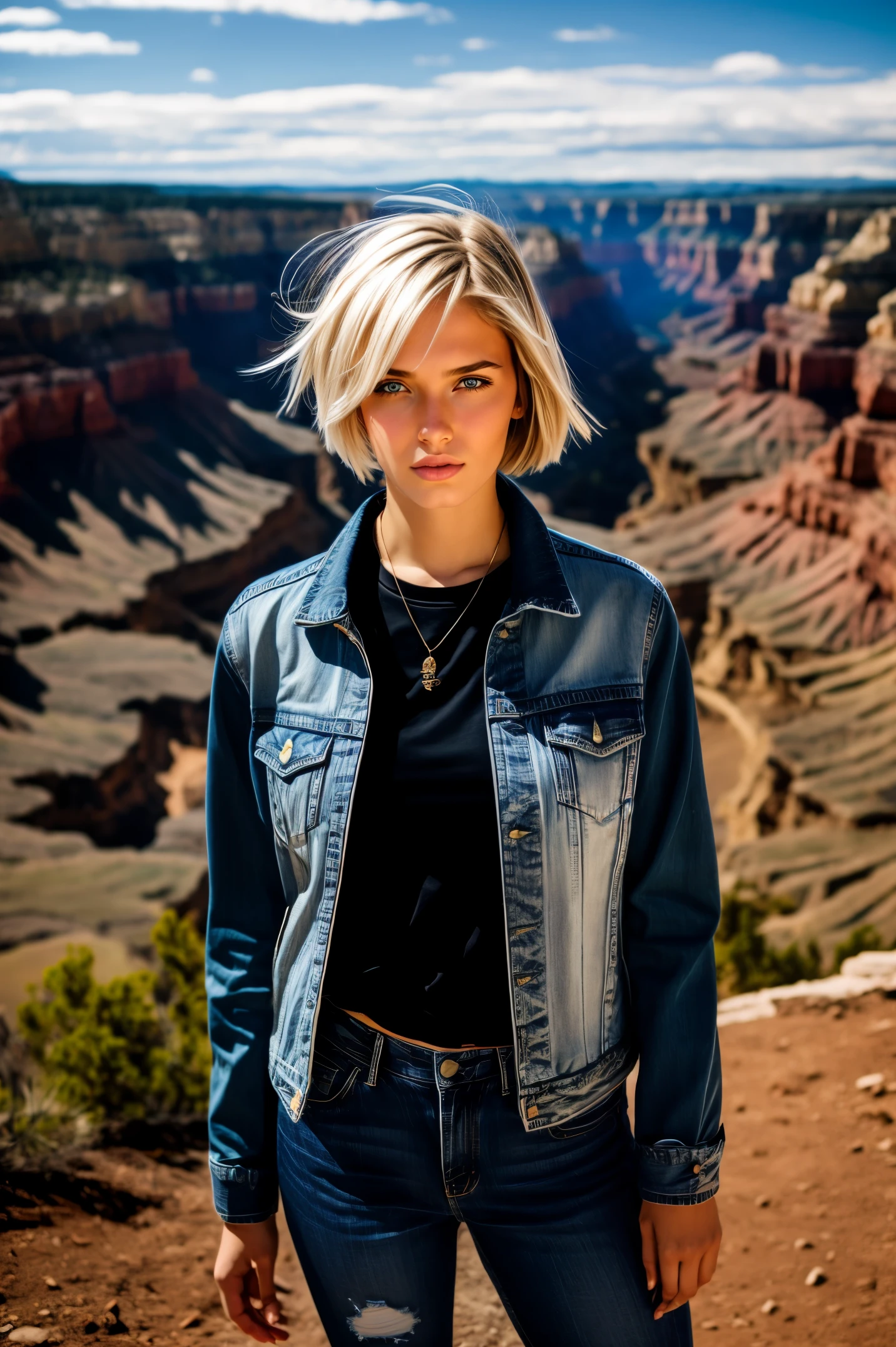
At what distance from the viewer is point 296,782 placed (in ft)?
7.87

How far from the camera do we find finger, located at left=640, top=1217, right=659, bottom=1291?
2.26 m

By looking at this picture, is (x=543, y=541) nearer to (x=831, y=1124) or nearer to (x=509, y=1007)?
(x=509, y=1007)

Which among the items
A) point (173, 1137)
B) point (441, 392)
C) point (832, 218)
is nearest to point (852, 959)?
point (173, 1137)

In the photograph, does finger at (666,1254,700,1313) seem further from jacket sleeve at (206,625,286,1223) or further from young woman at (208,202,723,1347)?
jacket sleeve at (206,625,286,1223)

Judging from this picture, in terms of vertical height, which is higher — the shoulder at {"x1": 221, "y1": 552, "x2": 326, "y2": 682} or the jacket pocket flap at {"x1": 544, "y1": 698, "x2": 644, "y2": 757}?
the shoulder at {"x1": 221, "y1": 552, "x2": 326, "y2": 682}

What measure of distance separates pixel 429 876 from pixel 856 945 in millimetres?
12381

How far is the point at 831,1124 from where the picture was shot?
5.41 m

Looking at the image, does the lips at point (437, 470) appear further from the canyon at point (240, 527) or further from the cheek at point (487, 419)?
the canyon at point (240, 527)

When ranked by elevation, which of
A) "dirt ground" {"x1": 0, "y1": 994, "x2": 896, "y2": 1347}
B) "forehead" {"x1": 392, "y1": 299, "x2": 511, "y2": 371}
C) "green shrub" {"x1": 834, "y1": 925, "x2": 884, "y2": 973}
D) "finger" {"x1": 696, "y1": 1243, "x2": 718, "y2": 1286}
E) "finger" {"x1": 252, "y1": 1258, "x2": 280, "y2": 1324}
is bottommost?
"green shrub" {"x1": 834, "y1": 925, "x2": 884, "y2": 973}

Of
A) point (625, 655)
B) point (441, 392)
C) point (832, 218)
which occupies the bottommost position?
point (625, 655)

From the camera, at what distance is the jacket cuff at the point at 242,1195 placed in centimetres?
248

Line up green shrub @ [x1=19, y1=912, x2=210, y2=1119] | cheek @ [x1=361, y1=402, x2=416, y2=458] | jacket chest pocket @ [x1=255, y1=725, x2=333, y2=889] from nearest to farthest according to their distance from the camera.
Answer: cheek @ [x1=361, y1=402, x2=416, y2=458]
jacket chest pocket @ [x1=255, y1=725, x2=333, y2=889]
green shrub @ [x1=19, y1=912, x2=210, y2=1119]

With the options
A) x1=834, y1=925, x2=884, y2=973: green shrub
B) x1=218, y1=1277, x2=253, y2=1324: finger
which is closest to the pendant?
x1=218, y1=1277, x2=253, y2=1324: finger

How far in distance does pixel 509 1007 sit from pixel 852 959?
18.9 feet
